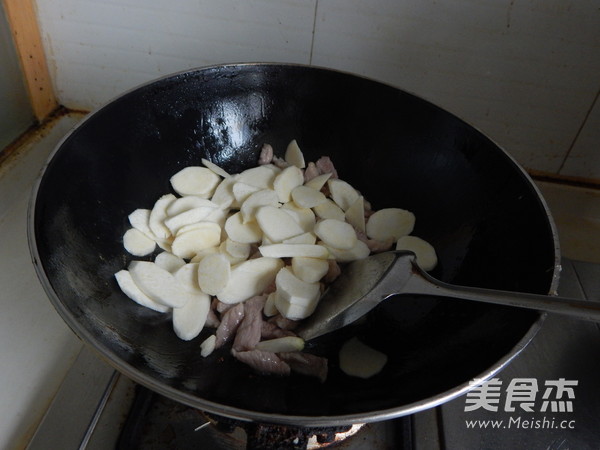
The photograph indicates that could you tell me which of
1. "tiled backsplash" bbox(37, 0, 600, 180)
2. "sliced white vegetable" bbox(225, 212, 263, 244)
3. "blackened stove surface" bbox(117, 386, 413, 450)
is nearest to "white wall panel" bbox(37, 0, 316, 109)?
"tiled backsplash" bbox(37, 0, 600, 180)

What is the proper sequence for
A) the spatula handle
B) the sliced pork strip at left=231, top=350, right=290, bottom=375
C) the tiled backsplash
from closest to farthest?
the spatula handle < the sliced pork strip at left=231, top=350, right=290, bottom=375 < the tiled backsplash

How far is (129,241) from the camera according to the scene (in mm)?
623

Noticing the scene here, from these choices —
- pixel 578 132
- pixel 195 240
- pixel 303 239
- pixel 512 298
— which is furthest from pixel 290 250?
pixel 578 132

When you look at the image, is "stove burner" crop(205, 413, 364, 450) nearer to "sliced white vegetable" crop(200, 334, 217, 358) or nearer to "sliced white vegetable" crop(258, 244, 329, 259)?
"sliced white vegetable" crop(200, 334, 217, 358)

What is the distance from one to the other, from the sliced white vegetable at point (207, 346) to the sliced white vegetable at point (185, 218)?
159mm

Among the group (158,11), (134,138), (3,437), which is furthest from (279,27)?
(3,437)

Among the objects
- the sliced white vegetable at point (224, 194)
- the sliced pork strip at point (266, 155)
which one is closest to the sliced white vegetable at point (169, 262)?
the sliced white vegetable at point (224, 194)

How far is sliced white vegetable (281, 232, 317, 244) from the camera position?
61 centimetres

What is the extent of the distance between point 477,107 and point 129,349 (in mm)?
687

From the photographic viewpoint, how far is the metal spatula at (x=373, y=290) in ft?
1.59

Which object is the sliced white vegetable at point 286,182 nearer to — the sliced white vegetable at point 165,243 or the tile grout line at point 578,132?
the sliced white vegetable at point 165,243

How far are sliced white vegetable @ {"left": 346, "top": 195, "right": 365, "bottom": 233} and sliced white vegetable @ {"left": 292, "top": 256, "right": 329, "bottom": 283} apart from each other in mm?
104

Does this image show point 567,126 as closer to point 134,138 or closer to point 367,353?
point 367,353

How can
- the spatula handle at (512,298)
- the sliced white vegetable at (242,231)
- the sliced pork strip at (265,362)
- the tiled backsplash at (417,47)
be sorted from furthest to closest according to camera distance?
the tiled backsplash at (417,47) → the sliced white vegetable at (242,231) → the sliced pork strip at (265,362) → the spatula handle at (512,298)
